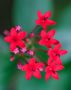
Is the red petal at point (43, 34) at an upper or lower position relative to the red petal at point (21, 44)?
upper

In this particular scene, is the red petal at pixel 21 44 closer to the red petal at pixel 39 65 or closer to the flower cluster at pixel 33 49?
the flower cluster at pixel 33 49

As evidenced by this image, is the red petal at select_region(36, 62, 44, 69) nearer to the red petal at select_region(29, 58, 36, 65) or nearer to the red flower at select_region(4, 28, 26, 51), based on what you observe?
the red petal at select_region(29, 58, 36, 65)

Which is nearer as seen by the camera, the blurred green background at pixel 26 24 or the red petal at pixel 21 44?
the red petal at pixel 21 44

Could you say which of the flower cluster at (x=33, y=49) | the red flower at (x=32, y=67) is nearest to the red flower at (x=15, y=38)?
the flower cluster at (x=33, y=49)

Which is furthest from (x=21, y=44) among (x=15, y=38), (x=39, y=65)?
(x=39, y=65)

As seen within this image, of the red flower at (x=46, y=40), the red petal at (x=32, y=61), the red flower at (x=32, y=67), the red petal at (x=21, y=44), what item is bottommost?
the red flower at (x=32, y=67)

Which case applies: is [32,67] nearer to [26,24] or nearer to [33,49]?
[33,49]

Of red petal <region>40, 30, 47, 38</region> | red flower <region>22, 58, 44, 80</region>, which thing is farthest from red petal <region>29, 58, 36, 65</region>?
red petal <region>40, 30, 47, 38</region>
